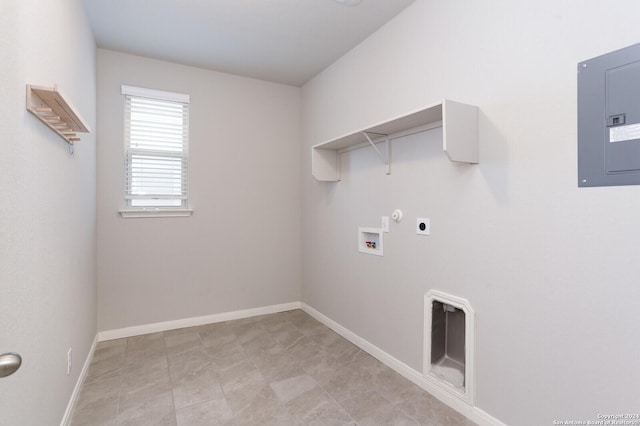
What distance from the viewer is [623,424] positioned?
1.34m

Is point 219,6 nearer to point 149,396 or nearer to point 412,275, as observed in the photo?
point 412,275

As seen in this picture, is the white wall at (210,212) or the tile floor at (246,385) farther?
the white wall at (210,212)

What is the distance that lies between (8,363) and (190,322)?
293 cm

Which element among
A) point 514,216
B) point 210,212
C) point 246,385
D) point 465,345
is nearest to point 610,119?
point 514,216

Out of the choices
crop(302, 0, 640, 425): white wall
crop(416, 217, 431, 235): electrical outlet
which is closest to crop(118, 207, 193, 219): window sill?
crop(302, 0, 640, 425): white wall

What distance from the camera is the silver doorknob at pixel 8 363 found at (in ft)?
2.39

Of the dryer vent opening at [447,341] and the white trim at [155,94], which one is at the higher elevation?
the white trim at [155,94]

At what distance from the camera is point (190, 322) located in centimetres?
346

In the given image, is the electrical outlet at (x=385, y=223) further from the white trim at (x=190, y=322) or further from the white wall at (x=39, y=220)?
the white wall at (x=39, y=220)

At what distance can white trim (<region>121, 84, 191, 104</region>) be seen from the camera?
124 inches

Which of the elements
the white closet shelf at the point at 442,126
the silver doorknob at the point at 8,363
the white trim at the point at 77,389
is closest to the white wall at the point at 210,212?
the white trim at the point at 77,389

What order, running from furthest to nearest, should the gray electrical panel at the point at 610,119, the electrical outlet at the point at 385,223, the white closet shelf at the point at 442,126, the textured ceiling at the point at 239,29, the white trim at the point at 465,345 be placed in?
the electrical outlet at the point at 385,223 < the textured ceiling at the point at 239,29 < the white trim at the point at 465,345 < the white closet shelf at the point at 442,126 < the gray electrical panel at the point at 610,119

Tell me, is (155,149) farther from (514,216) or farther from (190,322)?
(514,216)

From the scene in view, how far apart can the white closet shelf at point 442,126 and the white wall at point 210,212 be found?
100cm
